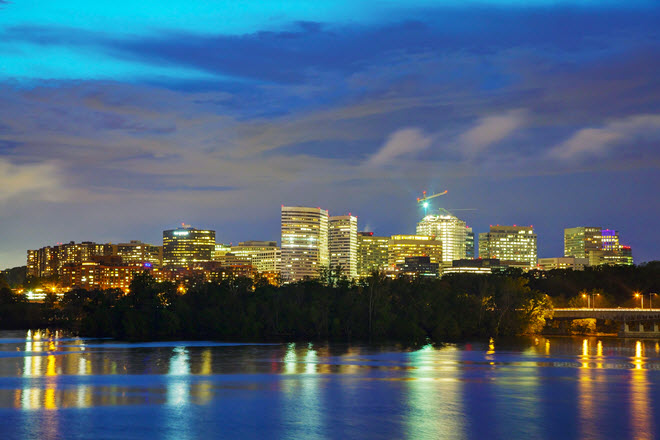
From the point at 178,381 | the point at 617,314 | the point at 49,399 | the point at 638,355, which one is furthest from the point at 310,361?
the point at 617,314

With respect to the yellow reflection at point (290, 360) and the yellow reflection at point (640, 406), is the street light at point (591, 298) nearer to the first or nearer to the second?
the yellow reflection at point (290, 360)

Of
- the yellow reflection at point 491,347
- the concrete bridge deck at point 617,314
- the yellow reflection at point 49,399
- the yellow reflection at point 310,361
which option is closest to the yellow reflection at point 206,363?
the yellow reflection at point 310,361

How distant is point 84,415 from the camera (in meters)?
52.5

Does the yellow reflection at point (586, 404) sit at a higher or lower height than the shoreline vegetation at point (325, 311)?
lower

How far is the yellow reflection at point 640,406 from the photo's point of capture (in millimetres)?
47969

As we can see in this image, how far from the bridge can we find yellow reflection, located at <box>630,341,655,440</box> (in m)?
59.7

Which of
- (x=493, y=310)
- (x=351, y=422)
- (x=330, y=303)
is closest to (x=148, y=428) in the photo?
(x=351, y=422)

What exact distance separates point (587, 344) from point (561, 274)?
69568 mm

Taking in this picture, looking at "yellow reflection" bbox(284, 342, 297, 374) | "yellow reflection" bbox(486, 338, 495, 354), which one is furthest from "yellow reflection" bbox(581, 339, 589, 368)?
"yellow reflection" bbox(284, 342, 297, 374)

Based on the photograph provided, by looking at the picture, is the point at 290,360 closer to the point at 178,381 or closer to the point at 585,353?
the point at 178,381

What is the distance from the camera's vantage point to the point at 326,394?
62469mm

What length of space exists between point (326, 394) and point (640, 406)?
2320 cm

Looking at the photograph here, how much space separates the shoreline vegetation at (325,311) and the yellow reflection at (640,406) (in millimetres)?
48629

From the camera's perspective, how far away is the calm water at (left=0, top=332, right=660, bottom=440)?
4900 cm
